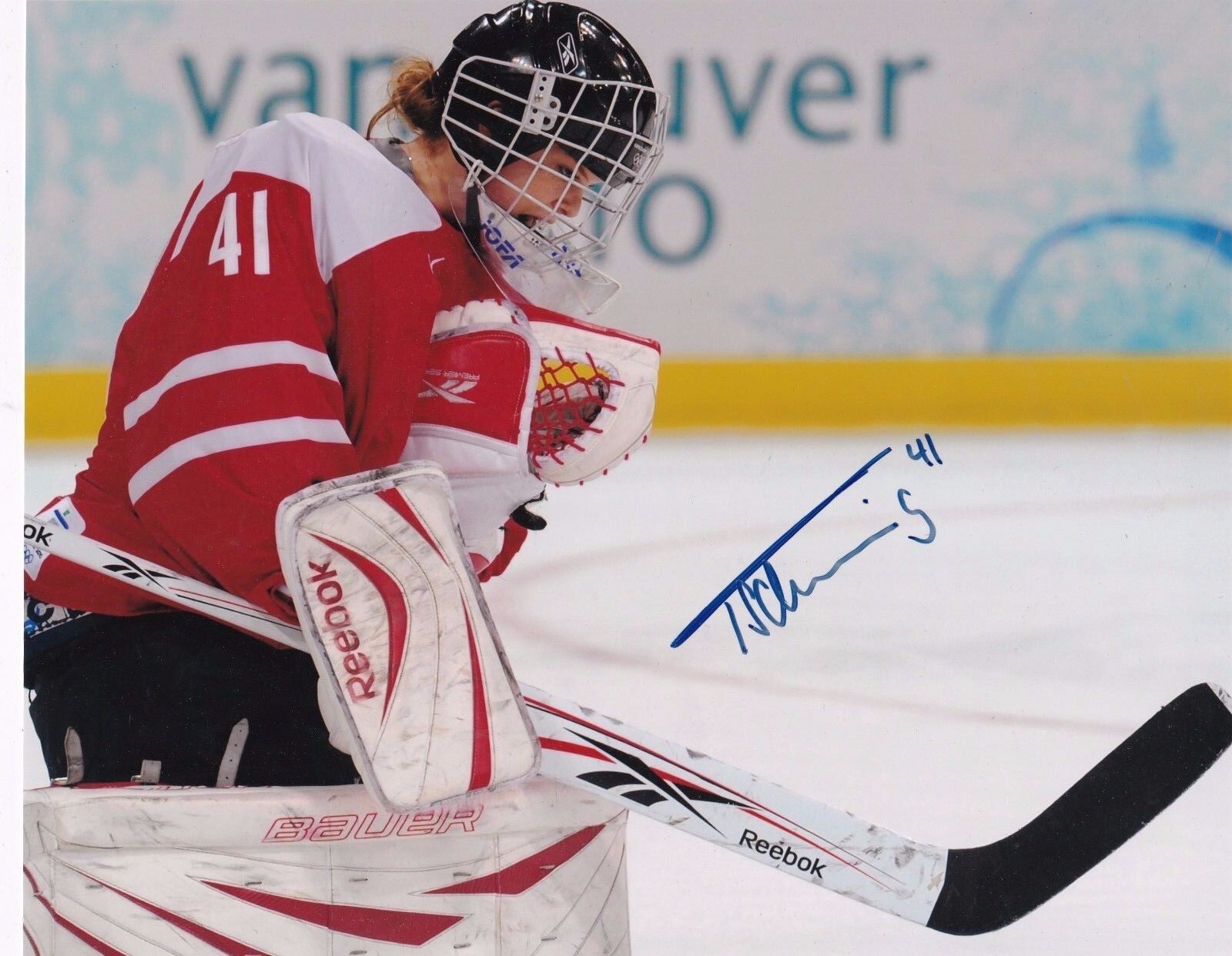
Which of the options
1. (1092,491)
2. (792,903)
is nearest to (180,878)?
(792,903)

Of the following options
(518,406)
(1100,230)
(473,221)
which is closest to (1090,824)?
(518,406)

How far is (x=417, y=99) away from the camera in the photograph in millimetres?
1113

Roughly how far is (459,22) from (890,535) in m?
0.75

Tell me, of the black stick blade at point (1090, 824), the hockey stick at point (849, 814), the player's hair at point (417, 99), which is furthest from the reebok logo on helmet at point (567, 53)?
the black stick blade at point (1090, 824)

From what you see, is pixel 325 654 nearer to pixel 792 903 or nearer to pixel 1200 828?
pixel 792 903

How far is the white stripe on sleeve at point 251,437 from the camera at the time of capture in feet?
3.10

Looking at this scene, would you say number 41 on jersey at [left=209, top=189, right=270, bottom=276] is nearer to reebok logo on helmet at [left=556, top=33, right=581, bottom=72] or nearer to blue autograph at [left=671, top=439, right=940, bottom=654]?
reebok logo on helmet at [left=556, top=33, right=581, bottom=72]

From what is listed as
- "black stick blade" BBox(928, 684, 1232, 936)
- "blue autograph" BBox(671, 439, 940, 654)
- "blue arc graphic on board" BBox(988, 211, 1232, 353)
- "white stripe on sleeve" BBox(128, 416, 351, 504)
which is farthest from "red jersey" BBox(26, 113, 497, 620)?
"blue arc graphic on board" BBox(988, 211, 1232, 353)

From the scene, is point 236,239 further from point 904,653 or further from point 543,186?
point 904,653

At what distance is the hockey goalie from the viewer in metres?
0.95

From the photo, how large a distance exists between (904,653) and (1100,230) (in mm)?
940

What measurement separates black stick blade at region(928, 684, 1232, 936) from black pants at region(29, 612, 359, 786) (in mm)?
536

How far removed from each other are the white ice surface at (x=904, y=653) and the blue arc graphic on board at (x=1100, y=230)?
245mm

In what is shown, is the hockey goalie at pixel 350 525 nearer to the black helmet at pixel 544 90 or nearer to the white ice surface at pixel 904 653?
the black helmet at pixel 544 90
